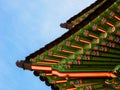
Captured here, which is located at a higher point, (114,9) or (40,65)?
(114,9)

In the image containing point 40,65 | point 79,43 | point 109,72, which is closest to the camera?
point 109,72

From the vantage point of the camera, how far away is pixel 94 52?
35.8m

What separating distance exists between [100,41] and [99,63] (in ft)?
4.95

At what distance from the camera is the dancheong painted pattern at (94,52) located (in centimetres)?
3512

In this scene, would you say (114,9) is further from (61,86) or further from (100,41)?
(61,86)

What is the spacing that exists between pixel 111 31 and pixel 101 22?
1.31 meters

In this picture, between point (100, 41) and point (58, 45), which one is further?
point (58, 45)

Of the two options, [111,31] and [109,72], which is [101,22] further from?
[109,72]

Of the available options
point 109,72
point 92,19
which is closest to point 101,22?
point 92,19

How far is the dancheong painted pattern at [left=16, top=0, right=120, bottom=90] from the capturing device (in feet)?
115

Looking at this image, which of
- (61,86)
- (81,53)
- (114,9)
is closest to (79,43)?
(81,53)

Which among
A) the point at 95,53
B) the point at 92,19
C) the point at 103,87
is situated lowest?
the point at 103,87

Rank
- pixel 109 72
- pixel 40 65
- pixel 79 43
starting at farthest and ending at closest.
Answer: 1. pixel 40 65
2. pixel 79 43
3. pixel 109 72

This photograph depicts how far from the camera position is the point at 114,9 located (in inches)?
1405
